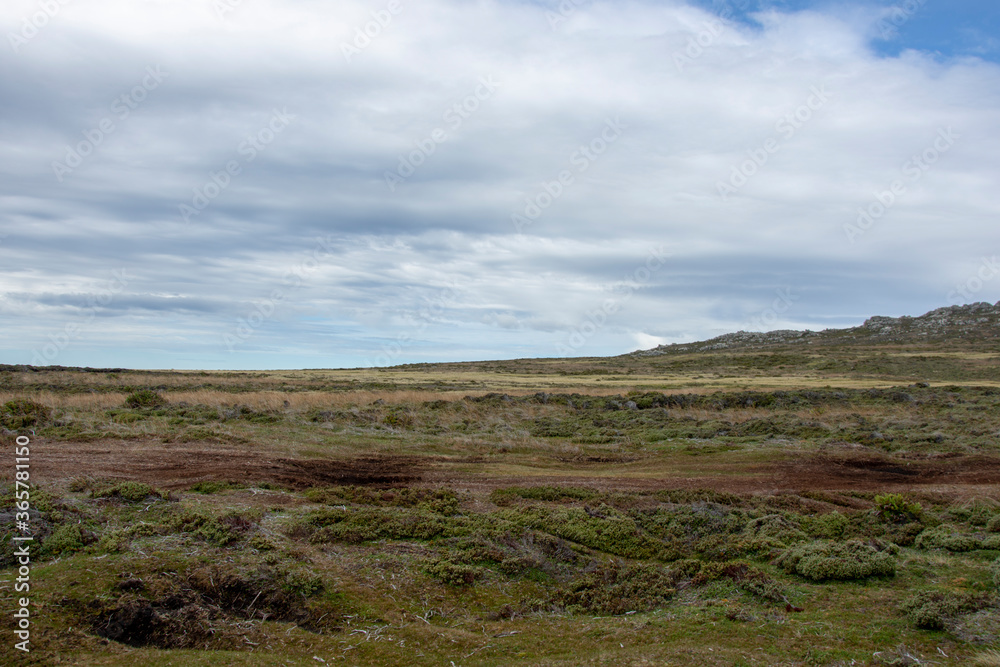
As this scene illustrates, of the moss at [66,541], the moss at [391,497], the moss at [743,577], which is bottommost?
the moss at [743,577]

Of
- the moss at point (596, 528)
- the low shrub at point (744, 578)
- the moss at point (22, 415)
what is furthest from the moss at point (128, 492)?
the moss at point (22, 415)

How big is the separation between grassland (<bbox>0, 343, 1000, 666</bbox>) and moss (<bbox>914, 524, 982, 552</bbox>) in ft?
0.12

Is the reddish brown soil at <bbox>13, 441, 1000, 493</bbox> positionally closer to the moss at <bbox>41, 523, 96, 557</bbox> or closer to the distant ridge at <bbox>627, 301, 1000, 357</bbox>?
the moss at <bbox>41, 523, 96, 557</bbox>

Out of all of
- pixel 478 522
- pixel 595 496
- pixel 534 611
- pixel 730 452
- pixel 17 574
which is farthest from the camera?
pixel 730 452

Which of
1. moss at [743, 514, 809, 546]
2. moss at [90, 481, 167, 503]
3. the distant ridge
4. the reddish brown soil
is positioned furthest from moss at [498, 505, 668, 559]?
the distant ridge

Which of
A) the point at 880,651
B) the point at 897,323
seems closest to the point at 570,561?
the point at 880,651

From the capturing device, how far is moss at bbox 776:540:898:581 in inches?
350

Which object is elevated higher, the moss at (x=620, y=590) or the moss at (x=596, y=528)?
the moss at (x=596, y=528)

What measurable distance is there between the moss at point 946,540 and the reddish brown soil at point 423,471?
423 cm

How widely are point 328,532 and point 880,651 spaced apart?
26.0 ft

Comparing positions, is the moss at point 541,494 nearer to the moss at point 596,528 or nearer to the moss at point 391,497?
the moss at point 391,497

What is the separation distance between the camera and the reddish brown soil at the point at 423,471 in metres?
14.2

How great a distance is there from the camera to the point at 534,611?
808 centimetres

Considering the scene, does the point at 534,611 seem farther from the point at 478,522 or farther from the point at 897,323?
the point at 897,323
